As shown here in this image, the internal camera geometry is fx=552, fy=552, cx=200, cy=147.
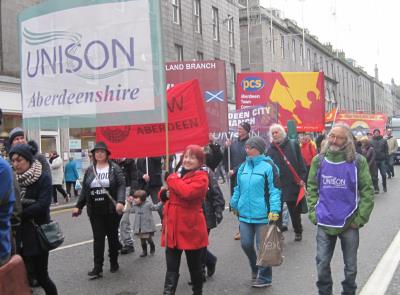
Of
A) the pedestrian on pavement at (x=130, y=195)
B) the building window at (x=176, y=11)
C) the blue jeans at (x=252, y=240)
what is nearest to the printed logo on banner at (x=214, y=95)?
the pedestrian on pavement at (x=130, y=195)

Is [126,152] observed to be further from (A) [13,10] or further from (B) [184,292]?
(A) [13,10]

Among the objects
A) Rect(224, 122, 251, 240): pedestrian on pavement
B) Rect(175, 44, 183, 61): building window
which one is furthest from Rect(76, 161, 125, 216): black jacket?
Rect(175, 44, 183, 61): building window

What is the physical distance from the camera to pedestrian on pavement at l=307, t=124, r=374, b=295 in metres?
4.71

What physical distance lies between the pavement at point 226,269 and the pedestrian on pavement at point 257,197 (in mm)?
436

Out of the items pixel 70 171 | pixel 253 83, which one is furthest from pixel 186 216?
pixel 70 171

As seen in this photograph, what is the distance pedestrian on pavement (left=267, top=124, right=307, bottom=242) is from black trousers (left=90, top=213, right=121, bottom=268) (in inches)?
108

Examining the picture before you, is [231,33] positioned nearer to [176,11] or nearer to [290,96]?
[176,11]

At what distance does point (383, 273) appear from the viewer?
6250mm

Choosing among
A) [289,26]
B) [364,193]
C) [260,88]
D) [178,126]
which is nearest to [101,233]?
[178,126]

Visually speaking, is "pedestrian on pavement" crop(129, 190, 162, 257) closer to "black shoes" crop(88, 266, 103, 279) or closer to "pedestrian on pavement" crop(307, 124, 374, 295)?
"black shoes" crop(88, 266, 103, 279)

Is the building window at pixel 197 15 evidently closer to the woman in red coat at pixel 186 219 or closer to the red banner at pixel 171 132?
the red banner at pixel 171 132

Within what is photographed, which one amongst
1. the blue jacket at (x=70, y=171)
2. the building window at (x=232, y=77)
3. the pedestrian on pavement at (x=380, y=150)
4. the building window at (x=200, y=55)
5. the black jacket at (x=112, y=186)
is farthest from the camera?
the building window at (x=232, y=77)

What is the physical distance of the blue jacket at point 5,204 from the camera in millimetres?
2939

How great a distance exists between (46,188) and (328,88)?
60.3 m
